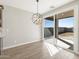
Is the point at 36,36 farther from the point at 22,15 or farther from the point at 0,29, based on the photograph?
the point at 0,29

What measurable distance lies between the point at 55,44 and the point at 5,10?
371cm

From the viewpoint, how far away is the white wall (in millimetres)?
4914

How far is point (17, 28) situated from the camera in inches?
220

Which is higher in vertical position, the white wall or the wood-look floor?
the white wall

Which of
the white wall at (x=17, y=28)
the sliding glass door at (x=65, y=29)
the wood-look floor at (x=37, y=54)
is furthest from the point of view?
the white wall at (x=17, y=28)

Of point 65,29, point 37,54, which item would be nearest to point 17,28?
point 37,54

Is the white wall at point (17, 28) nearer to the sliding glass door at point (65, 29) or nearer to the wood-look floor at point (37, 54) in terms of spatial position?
the wood-look floor at point (37, 54)

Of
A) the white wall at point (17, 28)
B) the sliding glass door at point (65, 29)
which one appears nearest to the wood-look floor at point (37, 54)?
the sliding glass door at point (65, 29)

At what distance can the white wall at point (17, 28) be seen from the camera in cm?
491

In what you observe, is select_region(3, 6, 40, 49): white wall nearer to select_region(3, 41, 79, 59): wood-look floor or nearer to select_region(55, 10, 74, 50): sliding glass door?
select_region(3, 41, 79, 59): wood-look floor

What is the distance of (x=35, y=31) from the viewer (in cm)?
712

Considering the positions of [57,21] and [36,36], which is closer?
[57,21]

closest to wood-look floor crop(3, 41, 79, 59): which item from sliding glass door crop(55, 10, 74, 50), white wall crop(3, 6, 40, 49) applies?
sliding glass door crop(55, 10, 74, 50)

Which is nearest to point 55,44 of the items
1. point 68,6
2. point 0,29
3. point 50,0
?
point 68,6
